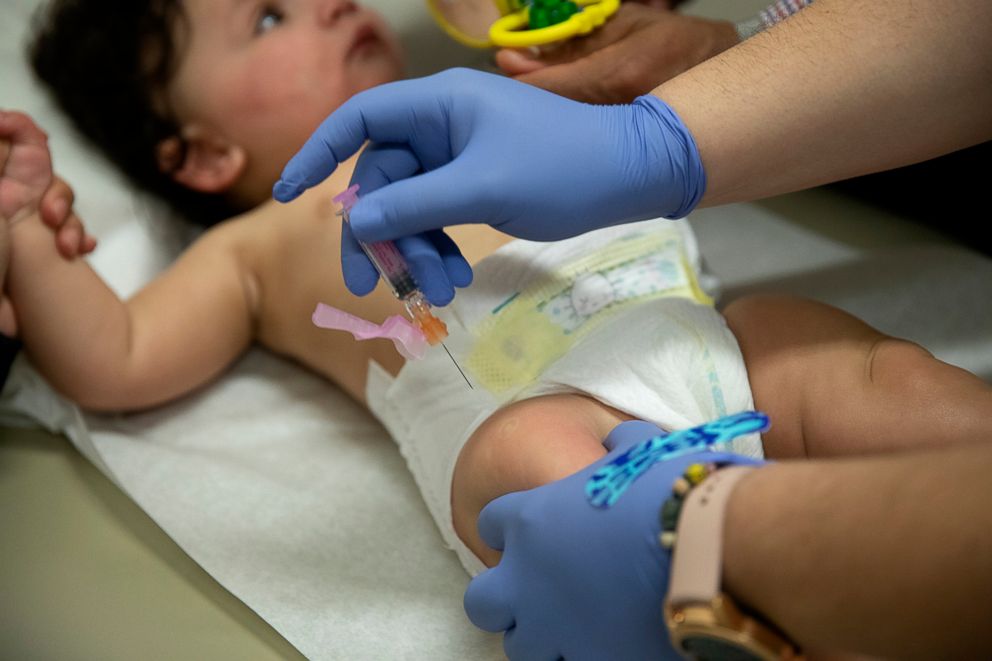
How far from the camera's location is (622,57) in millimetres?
1259

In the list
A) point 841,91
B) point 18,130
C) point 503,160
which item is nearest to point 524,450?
point 503,160

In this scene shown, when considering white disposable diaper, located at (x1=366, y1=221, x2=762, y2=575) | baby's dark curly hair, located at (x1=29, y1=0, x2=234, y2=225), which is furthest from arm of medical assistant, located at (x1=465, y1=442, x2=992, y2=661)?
baby's dark curly hair, located at (x1=29, y1=0, x2=234, y2=225)

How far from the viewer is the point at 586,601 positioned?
2.72ft

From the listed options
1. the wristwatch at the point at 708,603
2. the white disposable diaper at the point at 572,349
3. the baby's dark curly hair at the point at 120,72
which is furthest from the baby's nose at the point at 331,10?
the wristwatch at the point at 708,603

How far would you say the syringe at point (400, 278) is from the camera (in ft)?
3.20

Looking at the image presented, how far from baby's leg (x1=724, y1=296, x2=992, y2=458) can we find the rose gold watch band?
0.33m

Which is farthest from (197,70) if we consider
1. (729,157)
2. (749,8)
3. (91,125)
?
(749,8)

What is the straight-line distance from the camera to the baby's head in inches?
59.9

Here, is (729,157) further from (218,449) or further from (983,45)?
(218,449)

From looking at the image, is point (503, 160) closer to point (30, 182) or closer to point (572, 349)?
point (572, 349)

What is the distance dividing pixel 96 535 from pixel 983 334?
1322 millimetres

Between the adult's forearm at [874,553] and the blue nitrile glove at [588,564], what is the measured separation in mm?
92

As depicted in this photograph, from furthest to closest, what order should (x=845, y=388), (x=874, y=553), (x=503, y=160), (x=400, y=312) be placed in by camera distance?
(x=400, y=312) < (x=845, y=388) < (x=503, y=160) < (x=874, y=553)

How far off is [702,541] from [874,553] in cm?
13
